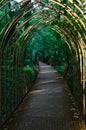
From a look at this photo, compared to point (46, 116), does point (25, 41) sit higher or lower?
higher

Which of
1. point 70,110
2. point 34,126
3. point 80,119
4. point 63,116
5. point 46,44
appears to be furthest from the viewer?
point 46,44

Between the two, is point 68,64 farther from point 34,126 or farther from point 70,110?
point 34,126

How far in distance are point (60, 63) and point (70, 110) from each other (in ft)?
107

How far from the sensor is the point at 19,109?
12.9 m

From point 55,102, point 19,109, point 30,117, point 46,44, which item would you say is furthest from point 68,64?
point 46,44

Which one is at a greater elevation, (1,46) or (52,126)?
(1,46)

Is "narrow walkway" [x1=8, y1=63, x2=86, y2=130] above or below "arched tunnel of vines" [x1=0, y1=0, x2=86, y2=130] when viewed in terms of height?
below

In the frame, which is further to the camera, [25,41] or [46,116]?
[25,41]

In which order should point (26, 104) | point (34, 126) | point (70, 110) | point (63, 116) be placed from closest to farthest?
1. point (34, 126)
2. point (63, 116)
3. point (70, 110)
4. point (26, 104)

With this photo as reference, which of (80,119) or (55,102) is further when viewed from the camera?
(55,102)

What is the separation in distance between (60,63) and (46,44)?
2.94 m

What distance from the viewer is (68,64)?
78.0 ft

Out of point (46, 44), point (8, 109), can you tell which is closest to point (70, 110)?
point (8, 109)

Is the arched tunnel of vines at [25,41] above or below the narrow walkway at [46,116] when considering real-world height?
above
